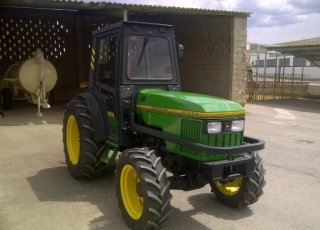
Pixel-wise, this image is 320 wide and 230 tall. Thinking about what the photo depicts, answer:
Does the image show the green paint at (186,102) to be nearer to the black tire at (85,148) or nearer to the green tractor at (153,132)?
the green tractor at (153,132)

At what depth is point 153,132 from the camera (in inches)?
166

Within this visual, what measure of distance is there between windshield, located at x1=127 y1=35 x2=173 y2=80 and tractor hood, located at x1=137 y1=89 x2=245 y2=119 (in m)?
0.38

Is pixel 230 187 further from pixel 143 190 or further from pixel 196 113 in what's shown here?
pixel 143 190

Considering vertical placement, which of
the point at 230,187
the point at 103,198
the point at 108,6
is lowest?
the point at 103,198

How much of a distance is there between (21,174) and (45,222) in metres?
1.99

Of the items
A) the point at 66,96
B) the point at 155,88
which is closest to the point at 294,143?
the point at 155,88

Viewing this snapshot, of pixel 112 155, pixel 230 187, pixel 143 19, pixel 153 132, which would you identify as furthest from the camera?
pixel 143 19

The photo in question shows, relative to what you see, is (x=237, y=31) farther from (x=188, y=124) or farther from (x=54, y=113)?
(x=188, y=124)

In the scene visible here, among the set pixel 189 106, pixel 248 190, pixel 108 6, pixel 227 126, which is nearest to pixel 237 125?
pixel 227 126

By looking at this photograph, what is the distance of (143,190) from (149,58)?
1.87m

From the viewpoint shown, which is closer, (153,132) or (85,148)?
(153,132)

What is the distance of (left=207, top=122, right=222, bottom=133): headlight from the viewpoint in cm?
376

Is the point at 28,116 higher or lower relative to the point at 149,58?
lower

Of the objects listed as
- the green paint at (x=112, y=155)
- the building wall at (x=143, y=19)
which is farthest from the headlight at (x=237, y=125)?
the building wall at (x=143, y=19)
